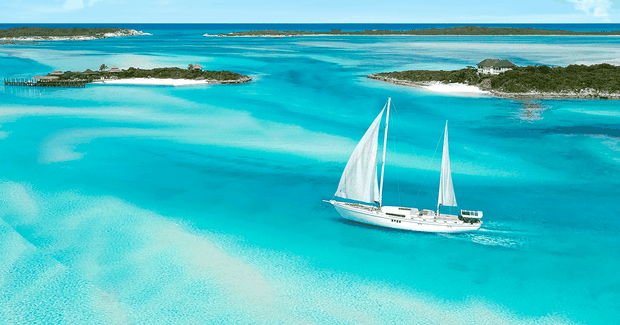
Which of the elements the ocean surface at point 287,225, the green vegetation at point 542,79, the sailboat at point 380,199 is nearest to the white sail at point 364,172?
the sailboat at point 380,199

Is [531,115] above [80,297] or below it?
above

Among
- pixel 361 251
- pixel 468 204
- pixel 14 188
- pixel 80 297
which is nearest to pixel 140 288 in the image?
pixel 80 297

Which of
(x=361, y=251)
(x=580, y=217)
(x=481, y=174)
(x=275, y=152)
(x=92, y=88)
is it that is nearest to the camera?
(x=361, y=251)

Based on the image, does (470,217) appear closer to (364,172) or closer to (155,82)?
(364,172)

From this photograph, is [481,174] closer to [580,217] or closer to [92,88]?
[580,217]

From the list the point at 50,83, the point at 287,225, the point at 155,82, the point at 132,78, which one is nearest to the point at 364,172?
the point at 287,225

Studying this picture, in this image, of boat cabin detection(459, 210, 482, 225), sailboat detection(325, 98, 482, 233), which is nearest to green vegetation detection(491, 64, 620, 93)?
boat cabin detection(459, 210, 482, 225)

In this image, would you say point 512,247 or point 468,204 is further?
point 468,204

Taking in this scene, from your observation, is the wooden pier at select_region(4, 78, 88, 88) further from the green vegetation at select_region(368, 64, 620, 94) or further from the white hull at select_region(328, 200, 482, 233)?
the white hull at select_region(328, 200, 482, 233)
